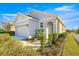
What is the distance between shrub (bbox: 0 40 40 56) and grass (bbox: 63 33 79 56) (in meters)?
0.53

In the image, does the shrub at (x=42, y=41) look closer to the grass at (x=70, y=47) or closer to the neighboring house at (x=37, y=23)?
the neighboring house at (x=37, y=23)

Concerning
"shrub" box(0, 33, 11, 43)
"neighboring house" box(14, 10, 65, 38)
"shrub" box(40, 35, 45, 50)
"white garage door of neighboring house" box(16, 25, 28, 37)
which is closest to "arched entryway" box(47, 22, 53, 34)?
"neighboring house" box(14, 10, 65, 38)

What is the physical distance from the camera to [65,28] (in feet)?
17.3

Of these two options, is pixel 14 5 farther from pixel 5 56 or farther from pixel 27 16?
pixel 5 56

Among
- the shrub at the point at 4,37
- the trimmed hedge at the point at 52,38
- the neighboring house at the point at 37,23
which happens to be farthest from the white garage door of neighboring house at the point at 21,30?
the trimmed hedge at the point at 52,38

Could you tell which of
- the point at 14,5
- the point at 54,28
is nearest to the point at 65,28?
the point at 54,28

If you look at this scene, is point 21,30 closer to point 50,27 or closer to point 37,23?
point 37,23

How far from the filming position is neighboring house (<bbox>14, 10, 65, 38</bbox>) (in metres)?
5.25

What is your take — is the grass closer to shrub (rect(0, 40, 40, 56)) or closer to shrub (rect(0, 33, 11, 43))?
shrub (rect(0, 40, 40, 56))

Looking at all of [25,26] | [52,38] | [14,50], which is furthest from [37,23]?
[14,50]

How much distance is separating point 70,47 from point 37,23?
74 cm

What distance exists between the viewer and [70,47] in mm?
5250

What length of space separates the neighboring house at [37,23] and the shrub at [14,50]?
217 mm

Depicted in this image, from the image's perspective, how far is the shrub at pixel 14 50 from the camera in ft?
17.0
